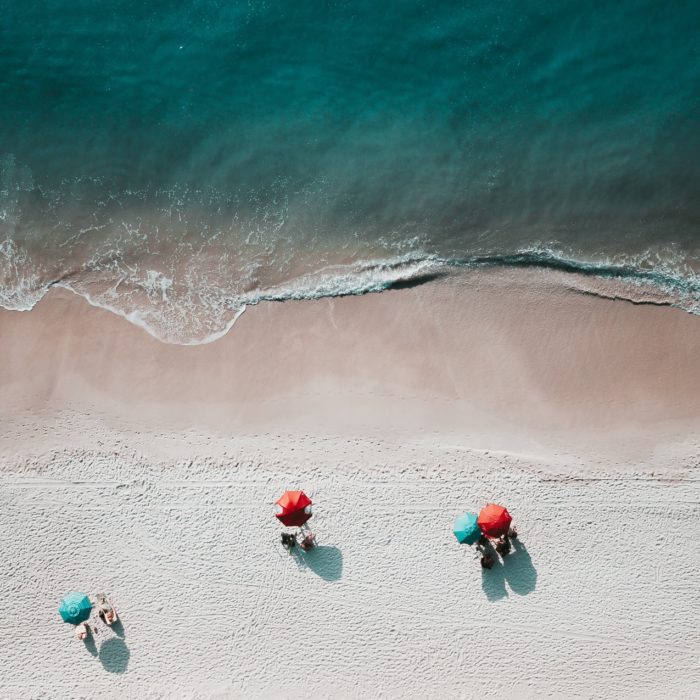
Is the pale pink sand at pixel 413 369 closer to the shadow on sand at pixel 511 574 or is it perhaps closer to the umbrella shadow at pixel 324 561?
the shadow on sand at pixel 511 574

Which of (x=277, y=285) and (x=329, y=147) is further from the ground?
(x=329, y=147)

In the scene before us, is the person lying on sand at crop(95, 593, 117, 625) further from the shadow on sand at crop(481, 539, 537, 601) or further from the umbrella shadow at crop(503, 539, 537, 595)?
the umbrella shadow at crop(503, 539, 537, 595)

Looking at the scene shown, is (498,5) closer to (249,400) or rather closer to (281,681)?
(249,400)

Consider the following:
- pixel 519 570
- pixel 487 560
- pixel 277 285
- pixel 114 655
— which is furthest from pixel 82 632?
pixel 519 570

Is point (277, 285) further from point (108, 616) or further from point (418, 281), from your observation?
point (108, 616)

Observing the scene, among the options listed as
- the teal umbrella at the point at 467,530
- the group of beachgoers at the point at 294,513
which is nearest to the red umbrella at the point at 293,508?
the group of beachgoers at the point at 294,513

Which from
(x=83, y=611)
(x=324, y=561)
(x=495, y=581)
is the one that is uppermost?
(x=324, y=561)
